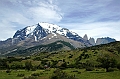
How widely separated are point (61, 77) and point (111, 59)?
39.9 metres

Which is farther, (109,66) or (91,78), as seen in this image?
(109,66)

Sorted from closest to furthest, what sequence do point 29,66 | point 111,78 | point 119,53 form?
1. point 111,78
2. point 29,66
3. point 119,53

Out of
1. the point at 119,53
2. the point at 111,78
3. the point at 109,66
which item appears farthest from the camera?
the point at 119,53

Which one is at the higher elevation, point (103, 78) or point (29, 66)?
point (29, 66)

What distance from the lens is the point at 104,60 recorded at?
91.2 meters

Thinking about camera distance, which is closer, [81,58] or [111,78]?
[111,78]

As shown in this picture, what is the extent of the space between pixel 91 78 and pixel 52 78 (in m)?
13.7

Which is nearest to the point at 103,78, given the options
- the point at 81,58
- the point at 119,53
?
the point at 81,58

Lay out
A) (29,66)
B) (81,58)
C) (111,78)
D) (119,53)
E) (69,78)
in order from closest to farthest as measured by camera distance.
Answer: (69,78) → (111,78) → (29,66) → (81,58) → (119,53)

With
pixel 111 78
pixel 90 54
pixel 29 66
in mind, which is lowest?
pixel 111 78

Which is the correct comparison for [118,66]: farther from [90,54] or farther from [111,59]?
[90,54]

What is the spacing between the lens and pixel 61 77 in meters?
59.0

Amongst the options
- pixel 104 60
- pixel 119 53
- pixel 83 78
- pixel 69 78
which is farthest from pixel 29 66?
pixel 119 53

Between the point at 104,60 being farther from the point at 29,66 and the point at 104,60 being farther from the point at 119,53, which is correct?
the point at 119,53
